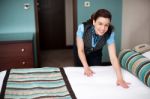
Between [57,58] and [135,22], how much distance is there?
1.66 meters

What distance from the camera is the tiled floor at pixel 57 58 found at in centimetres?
471

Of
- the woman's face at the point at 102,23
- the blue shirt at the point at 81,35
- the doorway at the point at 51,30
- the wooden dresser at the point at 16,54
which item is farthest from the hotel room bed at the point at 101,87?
the doorway at the point at 51,30

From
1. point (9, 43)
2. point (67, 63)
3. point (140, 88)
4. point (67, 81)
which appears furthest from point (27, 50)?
point (140, 88)

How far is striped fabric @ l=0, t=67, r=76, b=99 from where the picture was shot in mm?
1868

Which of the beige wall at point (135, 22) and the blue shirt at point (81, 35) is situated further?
the beige wall at point (135, 22)

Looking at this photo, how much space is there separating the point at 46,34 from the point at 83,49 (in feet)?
10.3

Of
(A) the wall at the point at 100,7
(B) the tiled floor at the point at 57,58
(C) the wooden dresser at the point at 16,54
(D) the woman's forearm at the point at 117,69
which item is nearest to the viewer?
(D) the woman's forearm at the point at 117,69

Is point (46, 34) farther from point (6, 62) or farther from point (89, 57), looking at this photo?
point (89, 57)

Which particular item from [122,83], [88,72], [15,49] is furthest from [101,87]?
[15,49]

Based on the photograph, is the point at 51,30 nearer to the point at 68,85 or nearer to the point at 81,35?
the point at 81,35

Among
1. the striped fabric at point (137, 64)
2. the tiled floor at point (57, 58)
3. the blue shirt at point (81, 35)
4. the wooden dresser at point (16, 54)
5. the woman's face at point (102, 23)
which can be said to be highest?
the woman's face at point (102, 23)

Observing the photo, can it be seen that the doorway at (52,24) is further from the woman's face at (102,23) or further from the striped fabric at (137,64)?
the woman's face at (102,23)

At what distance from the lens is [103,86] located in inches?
81.9

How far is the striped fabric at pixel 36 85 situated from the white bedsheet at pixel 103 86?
109 millimetres
